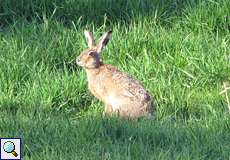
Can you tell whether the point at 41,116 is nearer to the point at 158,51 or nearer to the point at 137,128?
the point at 137,128

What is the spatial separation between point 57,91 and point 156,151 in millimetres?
1625

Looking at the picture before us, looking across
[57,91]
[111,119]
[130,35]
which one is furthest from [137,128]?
[130,35]

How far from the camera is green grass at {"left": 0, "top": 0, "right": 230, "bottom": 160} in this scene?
16.3 ft

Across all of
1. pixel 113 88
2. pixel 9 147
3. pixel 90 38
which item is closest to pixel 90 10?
pixel 90 38

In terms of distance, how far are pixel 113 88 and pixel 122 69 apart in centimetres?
80

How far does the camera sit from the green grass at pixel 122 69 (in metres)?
4.96

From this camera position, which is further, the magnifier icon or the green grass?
the green grass

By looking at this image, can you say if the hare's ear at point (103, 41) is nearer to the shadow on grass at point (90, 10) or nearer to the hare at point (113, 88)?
the hare at point (113, 88)

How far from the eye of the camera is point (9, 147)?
4781mm

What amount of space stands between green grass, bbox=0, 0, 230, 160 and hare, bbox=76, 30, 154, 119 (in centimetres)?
17

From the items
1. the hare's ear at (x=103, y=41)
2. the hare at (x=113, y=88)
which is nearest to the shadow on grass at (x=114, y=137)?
the hare at (x=113, y=88)

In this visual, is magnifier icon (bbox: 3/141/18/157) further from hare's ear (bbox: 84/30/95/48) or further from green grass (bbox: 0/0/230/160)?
hare's ear (bbox: 84/30/95/48)

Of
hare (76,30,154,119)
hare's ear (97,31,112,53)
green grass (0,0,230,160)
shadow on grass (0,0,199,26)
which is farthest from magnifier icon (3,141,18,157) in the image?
shadow on grass (0,0,199,26)

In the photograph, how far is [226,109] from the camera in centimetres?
587
